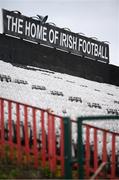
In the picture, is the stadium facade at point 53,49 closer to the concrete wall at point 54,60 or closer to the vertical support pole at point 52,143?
the concrete wall at point 54,60

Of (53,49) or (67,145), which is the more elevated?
(53,49)

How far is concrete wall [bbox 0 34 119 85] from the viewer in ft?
35.4

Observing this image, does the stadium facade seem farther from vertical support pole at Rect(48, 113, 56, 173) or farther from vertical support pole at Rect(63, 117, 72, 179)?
vertical support pole at Rect(63, 117, 72, 179)

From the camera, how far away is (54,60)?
12.6 meters

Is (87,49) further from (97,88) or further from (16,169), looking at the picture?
(16,169)

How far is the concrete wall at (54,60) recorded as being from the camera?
10.8 metres

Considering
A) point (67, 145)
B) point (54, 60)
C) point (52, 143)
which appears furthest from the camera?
point (54, 60)

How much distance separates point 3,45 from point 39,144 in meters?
4.63

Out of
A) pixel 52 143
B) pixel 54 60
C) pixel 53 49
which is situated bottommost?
pixel 52 143

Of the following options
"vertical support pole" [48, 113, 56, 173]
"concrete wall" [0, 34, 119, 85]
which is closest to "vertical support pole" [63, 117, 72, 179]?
"vertical support pole" [48, 113, 56, 173]

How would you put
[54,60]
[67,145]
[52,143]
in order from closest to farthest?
1. [67,145]
2. [52,143]
3. [54,60]

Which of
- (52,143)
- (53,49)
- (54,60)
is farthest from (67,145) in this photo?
(53,49)

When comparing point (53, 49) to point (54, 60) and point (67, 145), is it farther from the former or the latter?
point (67, 145)

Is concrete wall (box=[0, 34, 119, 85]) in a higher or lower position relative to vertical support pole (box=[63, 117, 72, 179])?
higher
